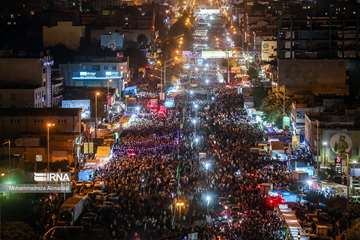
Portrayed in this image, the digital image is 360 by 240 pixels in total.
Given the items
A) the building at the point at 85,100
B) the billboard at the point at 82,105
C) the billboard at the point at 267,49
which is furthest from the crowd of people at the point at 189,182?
the billboard at the point at 267,49

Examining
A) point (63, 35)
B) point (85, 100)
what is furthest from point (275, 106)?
point (63, 35)

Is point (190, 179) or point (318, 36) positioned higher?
point (318, 36)

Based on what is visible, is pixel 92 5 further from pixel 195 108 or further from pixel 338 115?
pixel 338 115

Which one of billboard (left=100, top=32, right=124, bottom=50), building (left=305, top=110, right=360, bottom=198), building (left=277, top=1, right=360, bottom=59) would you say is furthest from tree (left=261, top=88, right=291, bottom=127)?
billboard (left=100, top=32, right=124, bottom=50)

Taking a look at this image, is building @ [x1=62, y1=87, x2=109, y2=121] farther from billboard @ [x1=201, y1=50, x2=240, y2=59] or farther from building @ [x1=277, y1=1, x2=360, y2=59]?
billboard @ [x1=201, y1=50, x2=240, y2=59]

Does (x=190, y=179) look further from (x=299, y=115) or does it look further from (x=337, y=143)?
(x=299, y=115)
